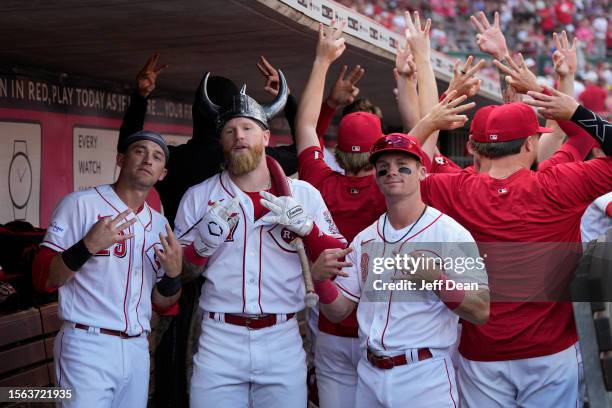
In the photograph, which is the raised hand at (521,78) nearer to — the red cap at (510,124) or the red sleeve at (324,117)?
the red cap at (510,124)

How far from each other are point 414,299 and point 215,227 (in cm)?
72

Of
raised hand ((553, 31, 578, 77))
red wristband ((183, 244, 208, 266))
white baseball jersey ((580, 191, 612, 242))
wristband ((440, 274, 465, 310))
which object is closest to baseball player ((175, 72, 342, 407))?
red wristband ((183, 244, 208, 266))

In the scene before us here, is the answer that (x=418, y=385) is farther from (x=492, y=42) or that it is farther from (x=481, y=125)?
(x=492, y=42)

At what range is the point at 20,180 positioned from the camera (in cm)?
532

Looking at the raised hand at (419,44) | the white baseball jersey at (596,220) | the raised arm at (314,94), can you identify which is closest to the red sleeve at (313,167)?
the raised arm at (314,94)

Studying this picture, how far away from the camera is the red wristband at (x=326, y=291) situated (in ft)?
9.88

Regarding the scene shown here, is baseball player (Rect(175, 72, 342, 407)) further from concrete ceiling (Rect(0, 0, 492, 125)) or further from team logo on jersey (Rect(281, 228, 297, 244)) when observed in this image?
concrete ceiling (Rect(0, 0, 492, 125))

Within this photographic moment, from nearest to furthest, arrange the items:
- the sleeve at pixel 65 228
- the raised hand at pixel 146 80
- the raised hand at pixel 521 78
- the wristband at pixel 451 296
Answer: the wristband at pixel 451 296, the sleeve at pixel 65 228, the raised hand at pixel 521 78, the raised hand at pixel 146 80

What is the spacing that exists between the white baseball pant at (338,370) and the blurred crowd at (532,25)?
1278 centimetres

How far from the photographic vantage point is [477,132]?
3502 millimetres

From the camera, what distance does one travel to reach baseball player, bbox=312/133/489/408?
292cm

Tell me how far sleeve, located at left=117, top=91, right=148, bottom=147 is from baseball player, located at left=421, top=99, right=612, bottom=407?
139 centimetres

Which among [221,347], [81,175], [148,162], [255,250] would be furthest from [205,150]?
[81,175]

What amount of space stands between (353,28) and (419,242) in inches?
81.7
